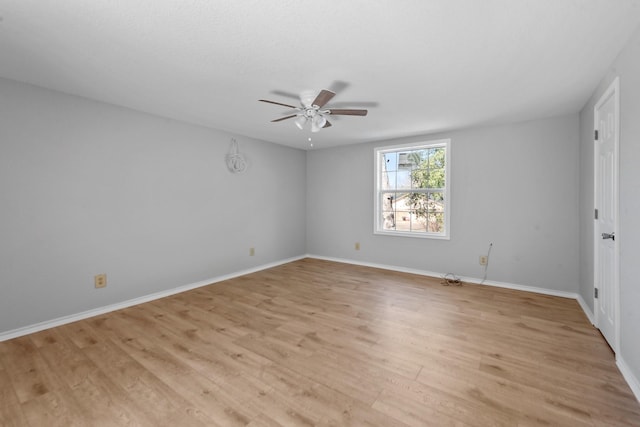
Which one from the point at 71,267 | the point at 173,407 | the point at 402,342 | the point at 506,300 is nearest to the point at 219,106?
the point at 71,267

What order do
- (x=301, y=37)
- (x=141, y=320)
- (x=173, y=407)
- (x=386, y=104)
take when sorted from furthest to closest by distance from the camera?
(x=386, y=104) → (x=141, y=320) → (x=301, y=37) → (x=173, y=407)

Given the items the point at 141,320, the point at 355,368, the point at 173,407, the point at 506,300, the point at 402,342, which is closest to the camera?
the point at 173,407

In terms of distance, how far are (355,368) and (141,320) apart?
219 cm

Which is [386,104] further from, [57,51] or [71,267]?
[71,267]

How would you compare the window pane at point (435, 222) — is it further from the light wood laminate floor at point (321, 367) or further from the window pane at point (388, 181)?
the light wood laminate floor at point (321, 367)

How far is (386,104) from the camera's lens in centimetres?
300

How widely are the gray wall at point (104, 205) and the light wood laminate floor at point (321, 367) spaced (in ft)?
1.40

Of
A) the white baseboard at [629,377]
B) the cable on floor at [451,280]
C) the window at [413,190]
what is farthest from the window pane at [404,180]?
the white baseboard at [629,377]

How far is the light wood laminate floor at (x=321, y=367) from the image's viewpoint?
1548 mm

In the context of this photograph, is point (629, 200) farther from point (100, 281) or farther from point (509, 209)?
point (100, 281)

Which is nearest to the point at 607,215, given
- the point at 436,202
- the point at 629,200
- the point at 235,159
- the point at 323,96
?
the point at 629,200

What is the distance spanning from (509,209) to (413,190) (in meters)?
1.36

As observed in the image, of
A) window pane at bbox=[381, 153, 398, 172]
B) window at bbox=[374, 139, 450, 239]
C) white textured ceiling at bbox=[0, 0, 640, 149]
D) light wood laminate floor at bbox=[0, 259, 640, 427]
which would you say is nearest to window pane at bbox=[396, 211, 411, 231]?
window at bbox=[374, 139, 450, 239]

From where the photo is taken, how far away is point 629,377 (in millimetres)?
1764
